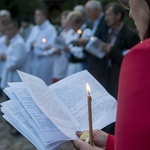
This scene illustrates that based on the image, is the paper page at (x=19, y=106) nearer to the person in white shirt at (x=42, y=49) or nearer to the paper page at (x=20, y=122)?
the paper page at (x=20, y=122)

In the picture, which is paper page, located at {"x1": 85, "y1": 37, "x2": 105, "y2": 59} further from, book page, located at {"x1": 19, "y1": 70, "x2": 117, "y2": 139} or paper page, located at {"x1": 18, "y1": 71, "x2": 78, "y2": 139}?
paper page, located at {"x1": 18, "y1": 71, "x2": 78, "y2": 139}

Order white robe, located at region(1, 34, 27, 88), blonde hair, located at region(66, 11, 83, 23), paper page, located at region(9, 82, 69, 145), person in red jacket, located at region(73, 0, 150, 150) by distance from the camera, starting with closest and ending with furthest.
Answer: person in red jacket, located at region(73, 0, 150, 150) < paper page, located at region(9, 82, 69, 145) < white robe, located at region(1, 34, 27, 88) < blonde hair, located at region(66, 11, 83, 23)

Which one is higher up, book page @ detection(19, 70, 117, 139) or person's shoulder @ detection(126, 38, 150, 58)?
person's shoulder @ detection(126, 38, 150, 58)

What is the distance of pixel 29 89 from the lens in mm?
1663

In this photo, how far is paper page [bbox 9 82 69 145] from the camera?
1563 millimetres

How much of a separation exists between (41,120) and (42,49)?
18.7 feet

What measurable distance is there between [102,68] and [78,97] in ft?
11.5

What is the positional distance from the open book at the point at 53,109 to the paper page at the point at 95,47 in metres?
3.22

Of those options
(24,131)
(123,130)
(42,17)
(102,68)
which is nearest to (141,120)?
(123,130)

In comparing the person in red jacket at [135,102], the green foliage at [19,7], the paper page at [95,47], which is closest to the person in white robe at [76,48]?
the paper page at [95,47]

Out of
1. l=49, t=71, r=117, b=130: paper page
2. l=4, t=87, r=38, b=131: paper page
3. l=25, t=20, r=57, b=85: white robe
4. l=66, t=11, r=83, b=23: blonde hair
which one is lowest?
l=25, t=20, r=57, b=85: white robe

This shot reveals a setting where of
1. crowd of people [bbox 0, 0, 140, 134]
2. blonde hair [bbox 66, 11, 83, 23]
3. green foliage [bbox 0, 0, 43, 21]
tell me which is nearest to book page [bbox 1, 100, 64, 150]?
crowd of people [bbox 0, 0, 140, 134]

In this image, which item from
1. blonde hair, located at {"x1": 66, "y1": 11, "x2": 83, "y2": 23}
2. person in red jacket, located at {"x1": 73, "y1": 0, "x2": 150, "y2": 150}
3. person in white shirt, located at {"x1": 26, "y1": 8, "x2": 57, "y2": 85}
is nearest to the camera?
person in red jacket, located at {"x1": 73, "y1": 0, "x2": 150, "y2": 150}

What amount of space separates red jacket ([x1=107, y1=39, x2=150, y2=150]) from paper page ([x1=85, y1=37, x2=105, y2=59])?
3916mm
